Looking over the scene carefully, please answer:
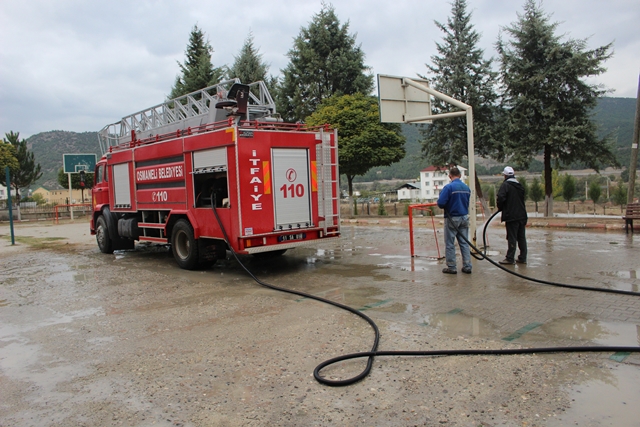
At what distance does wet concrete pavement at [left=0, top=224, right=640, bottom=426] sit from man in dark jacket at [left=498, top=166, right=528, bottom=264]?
540 mm

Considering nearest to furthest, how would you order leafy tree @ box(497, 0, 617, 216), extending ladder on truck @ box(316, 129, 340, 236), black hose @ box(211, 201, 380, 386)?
black hose @ box(211, 201, 380, 386)
extending ladder on truck @ box(316, 129, 340, 236)
leafy tree @ box(497, 0, 617, 216)

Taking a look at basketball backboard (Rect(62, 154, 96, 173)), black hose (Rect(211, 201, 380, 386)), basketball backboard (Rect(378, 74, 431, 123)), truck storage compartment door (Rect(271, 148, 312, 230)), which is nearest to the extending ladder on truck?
truck storage compartment door (Rect(271, 148, 312, 230))

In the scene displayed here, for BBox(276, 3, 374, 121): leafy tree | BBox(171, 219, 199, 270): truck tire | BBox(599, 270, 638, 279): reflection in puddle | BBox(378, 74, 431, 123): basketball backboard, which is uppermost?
BBox(276, 3, 374, 121): leafy tree

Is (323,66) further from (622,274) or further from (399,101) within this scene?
(622,274)

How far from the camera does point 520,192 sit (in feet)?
29.0

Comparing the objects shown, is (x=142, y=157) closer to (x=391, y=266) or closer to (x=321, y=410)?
(x=391, y=266)

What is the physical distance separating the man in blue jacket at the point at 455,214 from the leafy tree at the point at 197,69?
28.0 m

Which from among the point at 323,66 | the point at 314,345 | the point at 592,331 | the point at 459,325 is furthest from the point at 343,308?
the point at 323,66

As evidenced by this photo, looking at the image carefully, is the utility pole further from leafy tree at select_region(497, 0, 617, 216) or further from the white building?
the white building

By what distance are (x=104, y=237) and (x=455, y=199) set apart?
10111mm

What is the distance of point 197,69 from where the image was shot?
33719 mm

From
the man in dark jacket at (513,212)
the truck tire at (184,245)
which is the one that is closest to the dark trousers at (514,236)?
the man in dark jacket at (513,212)

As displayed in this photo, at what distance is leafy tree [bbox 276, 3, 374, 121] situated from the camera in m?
29.0

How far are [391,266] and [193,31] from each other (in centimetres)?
3161
